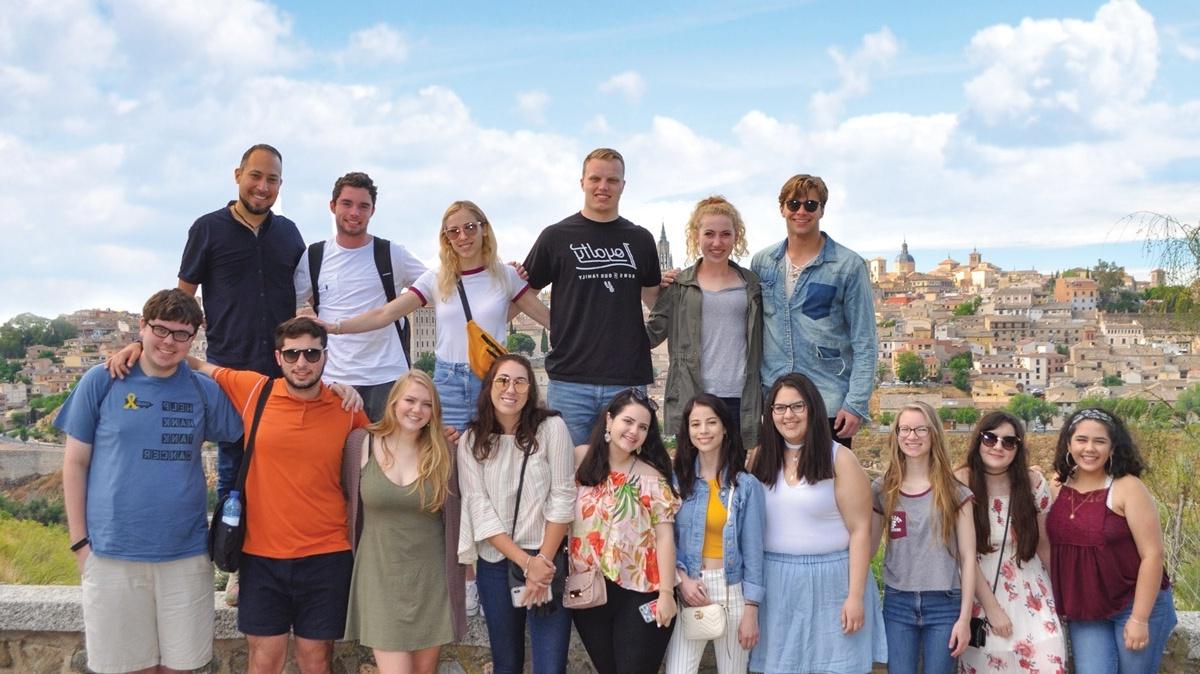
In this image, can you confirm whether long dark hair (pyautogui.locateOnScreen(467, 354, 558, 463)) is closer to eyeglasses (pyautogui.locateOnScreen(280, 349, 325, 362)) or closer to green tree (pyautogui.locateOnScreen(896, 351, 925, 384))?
eyeglasses (pyautogui.locateOnScreen(280, 349, 325, 362))

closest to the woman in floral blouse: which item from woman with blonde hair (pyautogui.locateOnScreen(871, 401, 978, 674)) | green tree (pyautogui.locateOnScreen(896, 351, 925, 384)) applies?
woman with blonde hair (pyautogui.locateOnScreen(871, 401, 978, 674))

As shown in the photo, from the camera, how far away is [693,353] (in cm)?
367

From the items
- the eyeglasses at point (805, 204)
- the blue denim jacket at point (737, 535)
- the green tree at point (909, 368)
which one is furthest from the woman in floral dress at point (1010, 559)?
the green tree at point (909, 368)

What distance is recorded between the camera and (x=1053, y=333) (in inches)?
3575

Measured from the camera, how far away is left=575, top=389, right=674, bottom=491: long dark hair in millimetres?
3086

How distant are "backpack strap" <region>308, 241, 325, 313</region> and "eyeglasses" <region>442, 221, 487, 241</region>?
60cm

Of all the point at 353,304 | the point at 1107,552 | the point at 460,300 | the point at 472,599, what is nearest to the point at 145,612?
the point at 472,599

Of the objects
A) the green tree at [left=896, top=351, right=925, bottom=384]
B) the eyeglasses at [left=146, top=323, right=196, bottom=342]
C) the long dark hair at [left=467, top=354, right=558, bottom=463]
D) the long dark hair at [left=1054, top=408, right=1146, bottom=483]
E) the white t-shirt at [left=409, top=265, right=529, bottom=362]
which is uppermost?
the white t-shirt at [left=409, top=265, right=529, bottom=362]

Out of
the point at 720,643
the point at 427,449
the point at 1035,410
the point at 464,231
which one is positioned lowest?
the point at 1035,410

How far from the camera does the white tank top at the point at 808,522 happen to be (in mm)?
3016

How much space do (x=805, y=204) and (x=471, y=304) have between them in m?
1.43

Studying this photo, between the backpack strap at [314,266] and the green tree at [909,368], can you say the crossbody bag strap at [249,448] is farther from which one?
the green tree at [909,368]

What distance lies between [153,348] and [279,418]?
18.2 inches

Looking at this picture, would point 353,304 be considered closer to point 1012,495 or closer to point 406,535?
point 406,535
